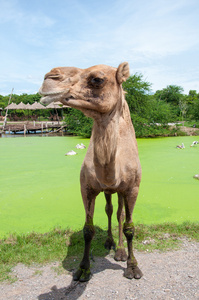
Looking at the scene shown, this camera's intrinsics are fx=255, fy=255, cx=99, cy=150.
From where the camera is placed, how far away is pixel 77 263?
3330 mm

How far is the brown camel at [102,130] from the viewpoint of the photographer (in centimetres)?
200

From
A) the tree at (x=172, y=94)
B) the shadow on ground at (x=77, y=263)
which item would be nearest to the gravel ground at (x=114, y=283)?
the shadow on ground at (x=77, y=263)

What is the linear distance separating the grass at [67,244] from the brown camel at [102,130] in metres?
0.57

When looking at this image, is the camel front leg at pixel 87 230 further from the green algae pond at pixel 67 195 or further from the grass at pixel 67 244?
the green algae pond at pixel 67 195

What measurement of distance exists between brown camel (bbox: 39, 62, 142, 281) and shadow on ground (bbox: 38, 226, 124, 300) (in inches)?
6.8

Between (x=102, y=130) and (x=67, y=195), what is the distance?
4.14 metres

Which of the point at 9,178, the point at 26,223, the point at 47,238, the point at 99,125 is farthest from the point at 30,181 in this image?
the point at 99,125

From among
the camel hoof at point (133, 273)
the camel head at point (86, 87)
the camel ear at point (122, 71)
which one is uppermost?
the camel ear at point (122, 71)

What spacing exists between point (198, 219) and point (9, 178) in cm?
555

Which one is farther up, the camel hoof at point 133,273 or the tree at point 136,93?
the tree at point 136,93

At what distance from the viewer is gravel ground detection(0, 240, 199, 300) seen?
2.71 m

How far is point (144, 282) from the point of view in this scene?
9.70 feet

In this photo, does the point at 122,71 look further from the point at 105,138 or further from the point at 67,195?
the point at 67,195

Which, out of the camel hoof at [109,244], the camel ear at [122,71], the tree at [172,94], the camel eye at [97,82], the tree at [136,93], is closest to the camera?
the camel eye at [97,82]
